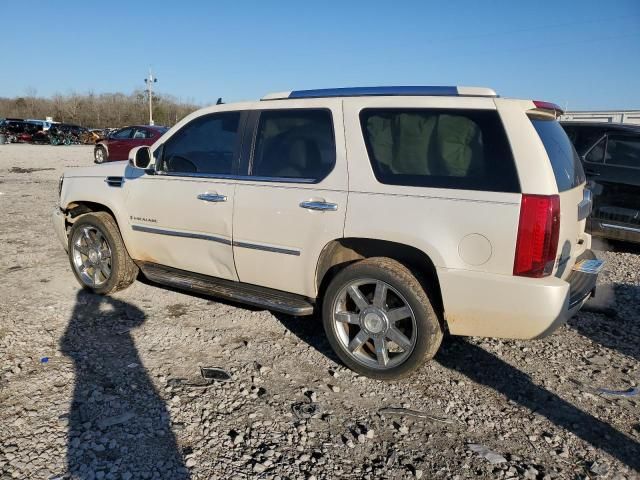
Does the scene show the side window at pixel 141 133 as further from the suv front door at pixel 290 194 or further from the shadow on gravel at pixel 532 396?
the shadow on gravel at pixel 532 396

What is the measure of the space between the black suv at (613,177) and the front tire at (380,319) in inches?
181

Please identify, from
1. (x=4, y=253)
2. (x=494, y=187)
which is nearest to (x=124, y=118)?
(x=4, y=253)

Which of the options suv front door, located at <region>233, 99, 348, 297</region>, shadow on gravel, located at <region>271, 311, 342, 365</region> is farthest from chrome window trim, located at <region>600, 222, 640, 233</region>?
suv front door, located at <region>233, 99, 348, 297</region>

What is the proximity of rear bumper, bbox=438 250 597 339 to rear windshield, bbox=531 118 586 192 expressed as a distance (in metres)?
0.63

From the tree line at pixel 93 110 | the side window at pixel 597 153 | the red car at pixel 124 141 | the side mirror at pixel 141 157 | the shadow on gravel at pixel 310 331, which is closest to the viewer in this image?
the shadow on gravel at pixel 310 331

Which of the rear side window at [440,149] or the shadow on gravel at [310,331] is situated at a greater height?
the rear side window at [440,149]

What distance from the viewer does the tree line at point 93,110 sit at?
7731 cm

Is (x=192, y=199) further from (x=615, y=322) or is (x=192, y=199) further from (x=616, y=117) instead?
(x=616, y=117)

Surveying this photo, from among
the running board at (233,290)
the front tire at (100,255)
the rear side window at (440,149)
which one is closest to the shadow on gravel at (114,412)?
the running board at (233,290)

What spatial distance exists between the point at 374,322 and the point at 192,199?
1835mm

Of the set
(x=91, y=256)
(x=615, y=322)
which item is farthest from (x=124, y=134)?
(x=615, y=322)

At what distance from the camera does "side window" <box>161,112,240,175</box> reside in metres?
4.15

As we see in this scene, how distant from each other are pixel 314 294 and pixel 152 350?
1319 mm

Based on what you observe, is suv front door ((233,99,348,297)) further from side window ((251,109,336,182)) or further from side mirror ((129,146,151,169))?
side mirror ((129,146,151,169))
